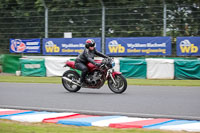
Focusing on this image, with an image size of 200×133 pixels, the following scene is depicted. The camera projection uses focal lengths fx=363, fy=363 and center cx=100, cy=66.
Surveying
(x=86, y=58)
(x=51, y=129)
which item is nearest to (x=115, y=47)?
(x=86, y=58)

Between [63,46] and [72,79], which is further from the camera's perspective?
[63,46]

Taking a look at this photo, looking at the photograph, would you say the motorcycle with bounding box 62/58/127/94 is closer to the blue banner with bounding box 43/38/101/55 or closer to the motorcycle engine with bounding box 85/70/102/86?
the motorcycle engine with bounding box 85/70/102/86

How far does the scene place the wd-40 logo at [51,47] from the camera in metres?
21.7

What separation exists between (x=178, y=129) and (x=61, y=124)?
1969 mm

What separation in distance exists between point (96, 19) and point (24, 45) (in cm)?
482

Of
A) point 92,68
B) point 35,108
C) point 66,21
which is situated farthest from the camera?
point 66,21

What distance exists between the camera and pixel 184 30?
755 inches

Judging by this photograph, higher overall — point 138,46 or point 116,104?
point 138,46

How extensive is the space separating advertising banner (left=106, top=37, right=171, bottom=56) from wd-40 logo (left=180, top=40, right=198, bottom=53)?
684 millimetres

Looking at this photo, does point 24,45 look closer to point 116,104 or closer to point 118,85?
point 118,85

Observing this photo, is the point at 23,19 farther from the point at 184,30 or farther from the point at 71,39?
the point at 184,30

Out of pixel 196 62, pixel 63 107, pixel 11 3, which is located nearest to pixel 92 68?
pixel 63 107

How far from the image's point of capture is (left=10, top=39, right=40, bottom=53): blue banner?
2205cm

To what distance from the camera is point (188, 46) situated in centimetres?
1869
